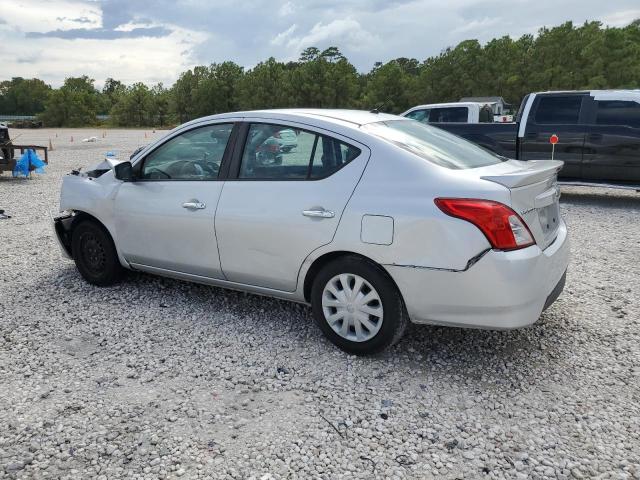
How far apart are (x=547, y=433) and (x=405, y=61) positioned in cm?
9766

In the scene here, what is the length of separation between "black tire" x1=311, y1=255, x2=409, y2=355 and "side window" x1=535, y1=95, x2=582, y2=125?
7.75m

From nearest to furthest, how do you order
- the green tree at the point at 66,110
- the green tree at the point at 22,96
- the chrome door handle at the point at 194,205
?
the chrome door handle at the point at 194,205, the green tree at the point at 66,110, the green tree at the point at 22,96

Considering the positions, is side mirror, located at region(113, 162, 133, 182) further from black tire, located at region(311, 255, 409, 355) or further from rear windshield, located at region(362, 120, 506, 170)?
rear windshield, located at region(362, 120, 506, 170)

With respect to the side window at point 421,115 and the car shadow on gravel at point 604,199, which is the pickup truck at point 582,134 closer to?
the car shadow on gravel at point 604,199

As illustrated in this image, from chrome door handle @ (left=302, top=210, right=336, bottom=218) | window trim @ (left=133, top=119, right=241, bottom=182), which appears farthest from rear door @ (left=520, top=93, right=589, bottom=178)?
chrome door handle @ (left=302, top=210, right=336, bottom=218)

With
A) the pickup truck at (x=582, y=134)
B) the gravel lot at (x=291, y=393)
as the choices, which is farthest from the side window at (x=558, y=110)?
the gravel lot at (x=291, y=393)

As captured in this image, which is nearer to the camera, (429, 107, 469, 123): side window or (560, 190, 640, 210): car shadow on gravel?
(560, 190, 640, 210): car shadow on gravel

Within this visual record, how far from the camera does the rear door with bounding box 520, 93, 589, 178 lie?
9.38 metres

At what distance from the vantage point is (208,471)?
2.50 metres

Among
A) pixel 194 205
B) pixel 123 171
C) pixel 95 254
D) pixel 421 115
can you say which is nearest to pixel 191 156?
pixel 194 205

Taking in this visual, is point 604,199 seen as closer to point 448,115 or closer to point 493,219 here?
point 448,115

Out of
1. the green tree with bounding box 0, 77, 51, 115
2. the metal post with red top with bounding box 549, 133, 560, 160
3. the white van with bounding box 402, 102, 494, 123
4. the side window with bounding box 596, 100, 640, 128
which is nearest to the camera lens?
the side window with bounding box 596, 100, 640, 128

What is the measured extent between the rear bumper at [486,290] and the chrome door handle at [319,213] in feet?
1.65

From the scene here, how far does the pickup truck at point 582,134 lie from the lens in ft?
29.4
